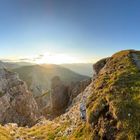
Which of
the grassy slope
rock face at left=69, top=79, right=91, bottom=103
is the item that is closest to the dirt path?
the grassy slope

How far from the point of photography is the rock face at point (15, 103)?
468 ft

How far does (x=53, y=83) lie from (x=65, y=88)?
24.9 feet

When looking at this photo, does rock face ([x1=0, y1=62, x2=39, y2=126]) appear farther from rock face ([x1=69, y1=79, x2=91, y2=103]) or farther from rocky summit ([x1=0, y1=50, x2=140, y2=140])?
rocky summit ([x1=0, y1=50, x2=140, y2=140])

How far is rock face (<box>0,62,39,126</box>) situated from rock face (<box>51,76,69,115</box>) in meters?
12.1

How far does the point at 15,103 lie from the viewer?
150m

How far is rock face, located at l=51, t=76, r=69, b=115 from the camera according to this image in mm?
152000

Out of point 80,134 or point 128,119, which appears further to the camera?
point 80,134

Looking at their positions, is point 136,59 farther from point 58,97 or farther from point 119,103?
point 58,97

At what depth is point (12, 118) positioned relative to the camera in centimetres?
14362

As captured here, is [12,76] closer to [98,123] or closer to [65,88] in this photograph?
[65,88]

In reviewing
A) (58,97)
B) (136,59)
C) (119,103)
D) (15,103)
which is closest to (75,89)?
(58,97)

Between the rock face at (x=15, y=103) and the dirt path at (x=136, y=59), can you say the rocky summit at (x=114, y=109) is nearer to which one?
the dirt path at (x=136, y=59)

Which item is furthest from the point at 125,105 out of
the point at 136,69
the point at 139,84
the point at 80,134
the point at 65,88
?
the point at 65,88

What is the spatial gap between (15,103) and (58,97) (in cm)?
2332
